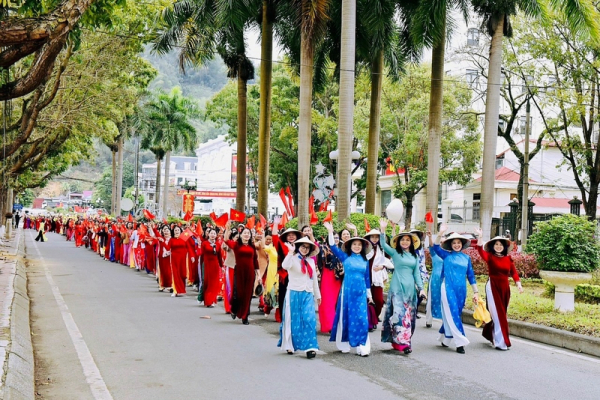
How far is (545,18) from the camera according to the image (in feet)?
61.5

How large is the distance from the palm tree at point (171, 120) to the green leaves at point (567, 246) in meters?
46.2

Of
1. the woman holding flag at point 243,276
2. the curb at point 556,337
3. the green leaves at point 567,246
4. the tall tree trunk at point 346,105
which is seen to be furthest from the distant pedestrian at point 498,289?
the tall tree trunk at point 346,105

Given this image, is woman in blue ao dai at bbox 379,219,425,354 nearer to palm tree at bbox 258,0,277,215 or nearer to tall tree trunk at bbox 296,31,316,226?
tall tree trunk at bbox 296,31,316,226

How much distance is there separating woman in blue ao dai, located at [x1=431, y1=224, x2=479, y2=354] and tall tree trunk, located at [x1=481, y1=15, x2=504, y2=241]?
8.72 m

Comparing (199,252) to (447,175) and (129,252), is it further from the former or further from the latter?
(447,175)

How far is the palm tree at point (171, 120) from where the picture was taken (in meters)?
55.8

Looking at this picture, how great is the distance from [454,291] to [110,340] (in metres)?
4.76

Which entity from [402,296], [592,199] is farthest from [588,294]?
[592,199]

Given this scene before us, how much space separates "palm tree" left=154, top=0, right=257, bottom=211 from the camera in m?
22.4

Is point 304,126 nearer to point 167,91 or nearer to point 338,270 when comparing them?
point 338,270

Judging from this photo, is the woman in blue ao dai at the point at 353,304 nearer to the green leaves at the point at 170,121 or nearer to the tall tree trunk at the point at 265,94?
the tall tree trunk at the point at 265,94

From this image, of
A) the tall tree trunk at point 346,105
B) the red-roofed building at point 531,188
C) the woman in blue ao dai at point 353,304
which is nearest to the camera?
the woman in blue ao dai at point 353,304

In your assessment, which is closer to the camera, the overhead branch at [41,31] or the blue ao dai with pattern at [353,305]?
the overhead branch at [41,31]

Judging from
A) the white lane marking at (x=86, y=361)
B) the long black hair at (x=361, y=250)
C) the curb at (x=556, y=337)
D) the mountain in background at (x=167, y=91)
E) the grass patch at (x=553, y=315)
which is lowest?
the white lane marking at (x=86, y=361)
